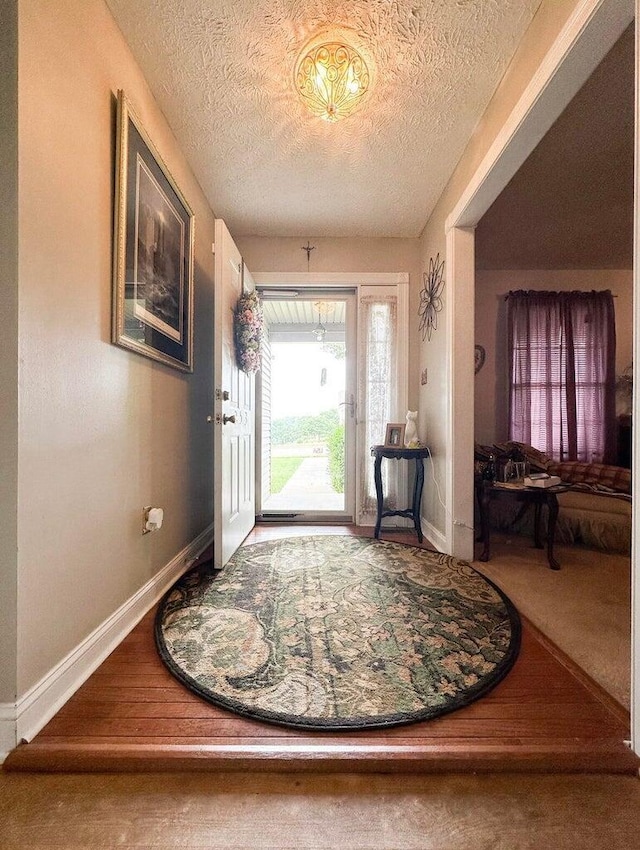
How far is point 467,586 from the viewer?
1923 mm

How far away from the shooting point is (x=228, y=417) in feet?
7.20

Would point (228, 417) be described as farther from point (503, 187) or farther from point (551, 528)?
point (551, 528)

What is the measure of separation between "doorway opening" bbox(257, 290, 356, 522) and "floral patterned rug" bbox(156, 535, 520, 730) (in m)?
1.69

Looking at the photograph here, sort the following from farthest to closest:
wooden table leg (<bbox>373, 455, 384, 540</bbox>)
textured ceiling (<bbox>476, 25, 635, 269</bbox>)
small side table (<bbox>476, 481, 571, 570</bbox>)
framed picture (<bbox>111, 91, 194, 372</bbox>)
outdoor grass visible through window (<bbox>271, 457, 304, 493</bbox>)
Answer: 1. outdoor grass visible through window (<bbox>271, 457, 304, 493</bbox>)
2. wooden table leg (<bbox>373, 455, 384, 540</bbox>)
3. small side table (<bbox>476, 481, 571, 570</bbox>)
4. textured ceiling (<bbox>476, 25, 635, 269</bbox>)
5. framed picture (<bbox>111, 91, 194, 372</bbox>)

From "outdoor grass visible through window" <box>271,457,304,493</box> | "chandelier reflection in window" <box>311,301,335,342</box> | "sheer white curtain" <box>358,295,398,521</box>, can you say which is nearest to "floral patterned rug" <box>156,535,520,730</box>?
"sheer white curtain" <box>358,295,398,521</box>

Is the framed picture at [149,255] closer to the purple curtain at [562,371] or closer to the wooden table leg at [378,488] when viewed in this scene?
the wooden table leg at [378,488]

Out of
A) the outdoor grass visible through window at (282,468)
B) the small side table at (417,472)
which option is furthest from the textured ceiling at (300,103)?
the outdoor grass visible through window at (282,468)

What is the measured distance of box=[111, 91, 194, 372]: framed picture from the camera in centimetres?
144

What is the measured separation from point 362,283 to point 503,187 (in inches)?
55.2

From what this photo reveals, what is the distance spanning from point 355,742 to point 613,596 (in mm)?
1632

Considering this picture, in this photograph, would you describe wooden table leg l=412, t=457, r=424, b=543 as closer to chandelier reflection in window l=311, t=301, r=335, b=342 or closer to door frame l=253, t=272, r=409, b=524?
door frame l=253, t=272, r=409, b=524

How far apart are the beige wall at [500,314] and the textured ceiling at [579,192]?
105 millimetres

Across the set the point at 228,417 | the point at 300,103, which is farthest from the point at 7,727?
the point at 300,103

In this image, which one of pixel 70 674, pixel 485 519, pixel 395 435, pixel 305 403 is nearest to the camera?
pixel 70 674
